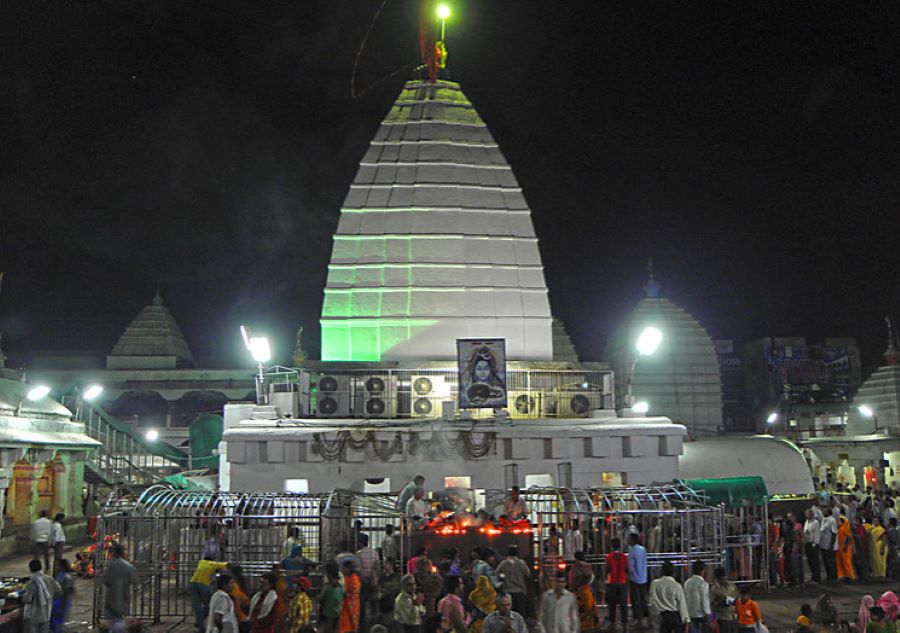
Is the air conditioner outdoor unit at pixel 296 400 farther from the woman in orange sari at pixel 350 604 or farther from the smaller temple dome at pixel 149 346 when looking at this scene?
the smaller temple dome at pixel 149 346

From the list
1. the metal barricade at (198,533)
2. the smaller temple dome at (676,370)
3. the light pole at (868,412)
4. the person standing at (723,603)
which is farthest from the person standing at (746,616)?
the light pole at (868,412)

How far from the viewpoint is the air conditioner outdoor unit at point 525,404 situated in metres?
30.0

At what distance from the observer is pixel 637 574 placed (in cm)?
1712

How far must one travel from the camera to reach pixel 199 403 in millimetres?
64500

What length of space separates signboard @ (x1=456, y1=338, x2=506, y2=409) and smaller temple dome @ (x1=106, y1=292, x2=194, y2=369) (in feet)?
145

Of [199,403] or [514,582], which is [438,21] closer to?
[514,582]

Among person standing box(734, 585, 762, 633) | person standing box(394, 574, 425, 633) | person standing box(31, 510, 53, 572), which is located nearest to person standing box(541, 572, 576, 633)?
person standing box(394, 574, 425, 633)

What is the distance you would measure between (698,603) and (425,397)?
15.9m

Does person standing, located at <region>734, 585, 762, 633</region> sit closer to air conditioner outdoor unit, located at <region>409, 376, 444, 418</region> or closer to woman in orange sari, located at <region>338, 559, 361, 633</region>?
woman in orange sari, located at <region>338, 559, 361, 633</region>

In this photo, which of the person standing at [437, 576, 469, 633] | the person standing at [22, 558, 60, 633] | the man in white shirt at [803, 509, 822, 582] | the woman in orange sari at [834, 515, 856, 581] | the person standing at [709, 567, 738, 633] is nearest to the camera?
the person standing at [437, 576, 469, 633]

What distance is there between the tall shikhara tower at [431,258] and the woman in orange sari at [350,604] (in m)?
16.7

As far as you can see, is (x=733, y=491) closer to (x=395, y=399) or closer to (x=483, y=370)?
(x=483, y=370)

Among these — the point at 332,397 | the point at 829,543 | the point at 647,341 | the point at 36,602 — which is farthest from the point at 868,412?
the point at 36,602

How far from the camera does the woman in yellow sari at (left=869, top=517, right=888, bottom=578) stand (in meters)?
22.4
